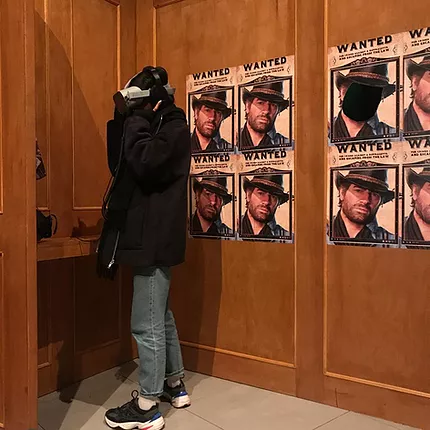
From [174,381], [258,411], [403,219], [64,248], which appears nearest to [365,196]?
[403,219]

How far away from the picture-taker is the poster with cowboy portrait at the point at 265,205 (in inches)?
98.6

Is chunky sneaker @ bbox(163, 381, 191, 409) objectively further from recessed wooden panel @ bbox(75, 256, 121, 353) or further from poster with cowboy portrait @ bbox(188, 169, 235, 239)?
poster with cowboy portrait @ bbox(188, 169, 235, 239)

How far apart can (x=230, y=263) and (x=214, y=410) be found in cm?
71

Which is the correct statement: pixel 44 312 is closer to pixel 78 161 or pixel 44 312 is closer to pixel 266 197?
pixel 78 161

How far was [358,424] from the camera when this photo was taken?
220 centimetres

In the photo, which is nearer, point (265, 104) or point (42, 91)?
point (42, 91)

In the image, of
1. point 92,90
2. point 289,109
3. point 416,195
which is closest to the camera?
point 416,195

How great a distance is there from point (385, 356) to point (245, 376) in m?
0.72

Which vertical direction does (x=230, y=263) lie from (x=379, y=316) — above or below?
above

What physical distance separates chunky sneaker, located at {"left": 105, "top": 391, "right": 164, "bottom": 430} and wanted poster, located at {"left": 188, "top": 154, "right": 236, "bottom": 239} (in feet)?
3.05

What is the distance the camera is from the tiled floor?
2.19 m

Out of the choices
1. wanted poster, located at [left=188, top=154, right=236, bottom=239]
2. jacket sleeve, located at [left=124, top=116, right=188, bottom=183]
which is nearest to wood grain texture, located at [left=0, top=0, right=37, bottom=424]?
jacket sleeve, located at [left=124, top=116, right=188, bottom=183]

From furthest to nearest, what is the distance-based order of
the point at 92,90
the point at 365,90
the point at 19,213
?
the point at 92,90, the point at 365,90, the point at 19,213

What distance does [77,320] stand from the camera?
2676 mm
